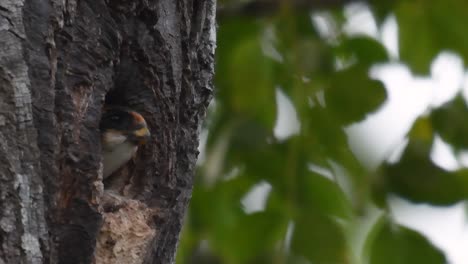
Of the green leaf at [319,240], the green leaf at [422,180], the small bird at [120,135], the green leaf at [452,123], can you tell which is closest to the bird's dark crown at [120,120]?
the small bird at [120,135]

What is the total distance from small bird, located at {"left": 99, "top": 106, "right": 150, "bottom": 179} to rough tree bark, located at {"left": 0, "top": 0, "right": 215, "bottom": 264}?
0.02 m

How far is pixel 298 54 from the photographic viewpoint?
129 inches

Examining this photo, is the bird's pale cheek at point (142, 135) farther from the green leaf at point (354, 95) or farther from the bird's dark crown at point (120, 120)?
the green leaf at point (354, 95)

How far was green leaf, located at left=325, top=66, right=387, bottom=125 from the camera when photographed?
302cm

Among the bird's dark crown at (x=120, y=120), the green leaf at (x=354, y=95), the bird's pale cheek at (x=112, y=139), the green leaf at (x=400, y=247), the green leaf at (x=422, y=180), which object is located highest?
the bird's dark crown at (x=120, y=120)

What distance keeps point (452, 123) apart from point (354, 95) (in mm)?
386

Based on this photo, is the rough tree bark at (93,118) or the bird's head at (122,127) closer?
the rough tree bark at (93,118)

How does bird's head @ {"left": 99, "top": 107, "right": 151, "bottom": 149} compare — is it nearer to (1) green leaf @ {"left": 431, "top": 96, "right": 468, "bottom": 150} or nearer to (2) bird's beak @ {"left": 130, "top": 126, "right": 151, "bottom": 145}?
(2) bird's beak @ {"left": 130, "top": 126, "right": 151, "bottom": 145}

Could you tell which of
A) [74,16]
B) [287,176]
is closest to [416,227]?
[287,176]

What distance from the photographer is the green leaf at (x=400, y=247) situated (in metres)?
3.01

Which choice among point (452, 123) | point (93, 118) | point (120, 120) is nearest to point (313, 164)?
point (452, 123)

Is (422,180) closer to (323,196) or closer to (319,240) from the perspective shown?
(323,196)

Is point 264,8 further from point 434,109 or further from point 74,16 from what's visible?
point 74,16

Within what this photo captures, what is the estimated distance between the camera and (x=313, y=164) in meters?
3.11
